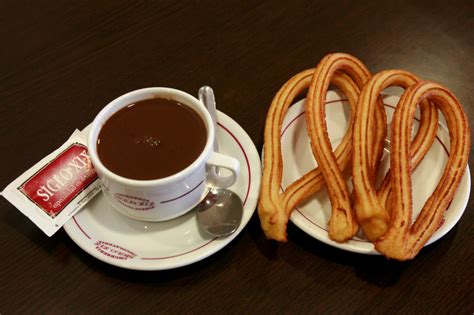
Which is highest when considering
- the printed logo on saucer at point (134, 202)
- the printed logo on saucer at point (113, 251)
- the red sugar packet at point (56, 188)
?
the red sugar packet at point (56, 188)

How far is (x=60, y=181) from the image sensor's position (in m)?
0.74

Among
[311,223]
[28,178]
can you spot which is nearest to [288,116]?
[311,223]

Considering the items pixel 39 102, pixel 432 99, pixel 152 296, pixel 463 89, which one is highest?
pixel 39 102

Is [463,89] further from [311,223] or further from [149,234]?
[149,234]

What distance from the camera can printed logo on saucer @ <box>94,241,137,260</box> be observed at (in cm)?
67

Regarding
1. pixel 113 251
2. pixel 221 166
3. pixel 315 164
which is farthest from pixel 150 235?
pixel 315 164

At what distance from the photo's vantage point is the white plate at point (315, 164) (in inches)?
27.6

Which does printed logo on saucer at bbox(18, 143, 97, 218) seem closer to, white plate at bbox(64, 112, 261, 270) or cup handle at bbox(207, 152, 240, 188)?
white plate at bbox(64, 112, 261, 270)

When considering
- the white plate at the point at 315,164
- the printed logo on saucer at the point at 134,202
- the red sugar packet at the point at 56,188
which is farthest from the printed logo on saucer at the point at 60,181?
the white plate at the point at 315,164

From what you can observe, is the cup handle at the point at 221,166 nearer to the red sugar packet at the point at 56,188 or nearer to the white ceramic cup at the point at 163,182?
the white ceramic cup at the point at 163,182

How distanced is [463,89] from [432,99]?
0.75ft

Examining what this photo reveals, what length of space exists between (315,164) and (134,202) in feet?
1.18

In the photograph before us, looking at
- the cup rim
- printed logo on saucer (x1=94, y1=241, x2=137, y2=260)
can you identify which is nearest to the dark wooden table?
printed logo on saucer (x1=94, y1=241, x2=137, y2=260)

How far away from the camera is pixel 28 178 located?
0.73m
